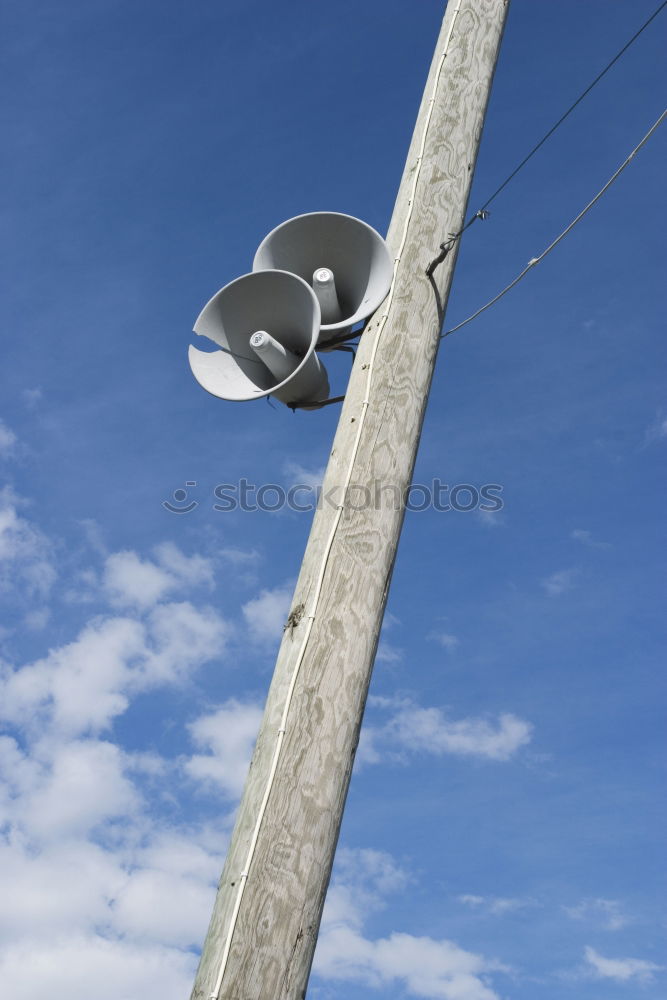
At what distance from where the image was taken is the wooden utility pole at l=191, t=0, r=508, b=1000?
228 centimetres

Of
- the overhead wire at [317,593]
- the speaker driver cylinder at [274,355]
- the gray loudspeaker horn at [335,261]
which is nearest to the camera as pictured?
the overhead wire at [317,593]

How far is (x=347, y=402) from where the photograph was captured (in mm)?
3168

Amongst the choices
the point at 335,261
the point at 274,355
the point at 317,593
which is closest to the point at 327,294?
the point at 335,261

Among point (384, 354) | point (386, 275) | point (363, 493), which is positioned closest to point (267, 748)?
point (363, 493)

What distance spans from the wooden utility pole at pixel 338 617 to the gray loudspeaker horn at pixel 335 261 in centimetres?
9

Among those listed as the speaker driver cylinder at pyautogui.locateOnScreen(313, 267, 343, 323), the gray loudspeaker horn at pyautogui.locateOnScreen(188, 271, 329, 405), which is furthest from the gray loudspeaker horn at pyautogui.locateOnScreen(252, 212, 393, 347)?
the gray loudspeaker horn at pyautogui.locateOnScreen(188, 271, 329, 405)

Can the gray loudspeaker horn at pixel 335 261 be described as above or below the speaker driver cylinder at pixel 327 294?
above

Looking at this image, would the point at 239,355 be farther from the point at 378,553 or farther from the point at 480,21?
the point at 480,21

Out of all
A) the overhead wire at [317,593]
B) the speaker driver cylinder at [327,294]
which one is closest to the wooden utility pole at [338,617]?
the overhead wire at [317,593]

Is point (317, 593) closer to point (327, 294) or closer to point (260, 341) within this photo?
point (260, 341)

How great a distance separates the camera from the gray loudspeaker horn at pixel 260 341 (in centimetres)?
323

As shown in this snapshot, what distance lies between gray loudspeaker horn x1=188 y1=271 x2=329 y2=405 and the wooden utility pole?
208mm

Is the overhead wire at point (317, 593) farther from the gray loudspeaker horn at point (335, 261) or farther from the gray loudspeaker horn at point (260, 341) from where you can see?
the gray loudspeaker horn at point (260, 341)

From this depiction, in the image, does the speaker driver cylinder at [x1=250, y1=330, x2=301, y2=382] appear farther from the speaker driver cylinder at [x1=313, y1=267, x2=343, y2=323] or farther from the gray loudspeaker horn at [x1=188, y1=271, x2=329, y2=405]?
the speaker driver cylinder at [x1=313, y1=267, x2=343, y2=323]
